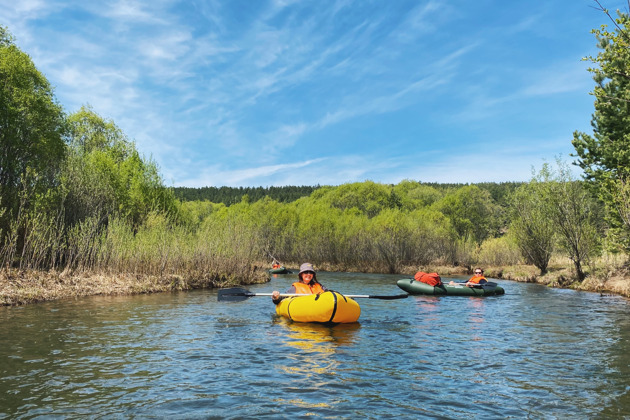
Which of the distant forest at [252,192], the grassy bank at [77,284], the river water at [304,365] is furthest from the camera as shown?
the distant forest at [252,192]

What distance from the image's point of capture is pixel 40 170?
20078 millimetres

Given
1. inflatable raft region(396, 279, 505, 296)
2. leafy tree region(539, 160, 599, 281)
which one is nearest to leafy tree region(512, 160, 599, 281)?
leafy tree region(539, 160, 599, 281)

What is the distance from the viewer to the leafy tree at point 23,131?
1877cm

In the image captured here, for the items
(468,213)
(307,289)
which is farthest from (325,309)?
(468,213)

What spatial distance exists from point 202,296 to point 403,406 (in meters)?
Answer: 13.5

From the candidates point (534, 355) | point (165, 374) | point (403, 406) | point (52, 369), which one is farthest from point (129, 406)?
point (534, 355)

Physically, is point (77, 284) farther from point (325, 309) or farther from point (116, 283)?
point (325, 309)

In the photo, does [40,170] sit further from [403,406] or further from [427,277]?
[403,406]

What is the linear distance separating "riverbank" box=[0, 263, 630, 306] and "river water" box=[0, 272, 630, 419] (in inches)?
57.3

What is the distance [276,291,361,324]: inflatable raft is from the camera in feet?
35.5

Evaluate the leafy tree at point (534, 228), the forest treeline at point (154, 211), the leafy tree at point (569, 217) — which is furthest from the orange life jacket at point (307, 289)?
the leafy tree at point (534, 228)

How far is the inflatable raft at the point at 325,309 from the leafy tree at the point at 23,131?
1293cm

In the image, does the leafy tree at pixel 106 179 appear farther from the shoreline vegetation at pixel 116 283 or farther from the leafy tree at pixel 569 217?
the leafy tree at pixel 569 217

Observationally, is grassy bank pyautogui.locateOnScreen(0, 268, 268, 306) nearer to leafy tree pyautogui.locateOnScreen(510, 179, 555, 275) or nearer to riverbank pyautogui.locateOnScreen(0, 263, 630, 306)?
riverbank pyautogui.locateOnScreen(0, 263, 630, 306)
